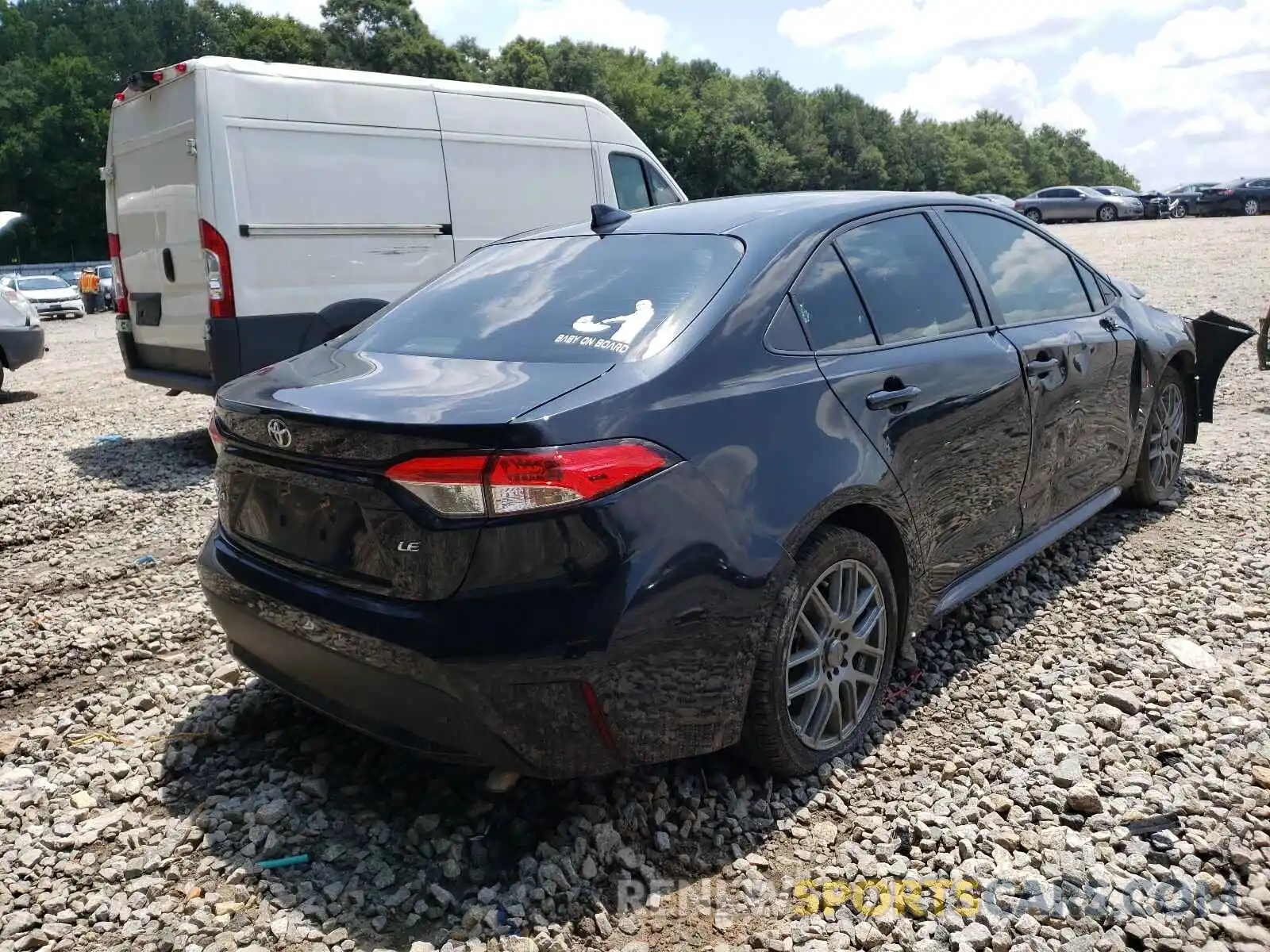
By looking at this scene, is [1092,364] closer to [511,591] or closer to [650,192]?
[511,591]

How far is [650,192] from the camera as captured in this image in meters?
9.38

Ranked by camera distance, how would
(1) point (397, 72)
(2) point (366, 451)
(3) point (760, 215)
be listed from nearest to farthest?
(2) point (366, 451)
(3) point (760, 215)
(1) point (397, 72)

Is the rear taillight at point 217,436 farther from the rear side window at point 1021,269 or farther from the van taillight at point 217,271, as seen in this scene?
the van taillight at point 217,271

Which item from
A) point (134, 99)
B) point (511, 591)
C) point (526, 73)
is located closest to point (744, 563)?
point (511, 591)

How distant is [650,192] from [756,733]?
741 cm

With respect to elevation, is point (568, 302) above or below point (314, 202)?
below

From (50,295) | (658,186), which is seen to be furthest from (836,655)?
(50,295)

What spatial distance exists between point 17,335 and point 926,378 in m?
11.3

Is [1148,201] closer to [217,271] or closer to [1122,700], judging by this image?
[217,271]

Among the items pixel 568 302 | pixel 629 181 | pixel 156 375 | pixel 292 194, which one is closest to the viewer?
pixel 568 302

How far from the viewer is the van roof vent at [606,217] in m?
3.54

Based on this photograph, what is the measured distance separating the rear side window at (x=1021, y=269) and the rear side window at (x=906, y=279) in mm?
253

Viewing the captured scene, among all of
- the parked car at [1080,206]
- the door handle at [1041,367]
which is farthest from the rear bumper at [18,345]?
the parked car at [1080,206]

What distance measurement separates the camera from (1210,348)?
5.61 meters
